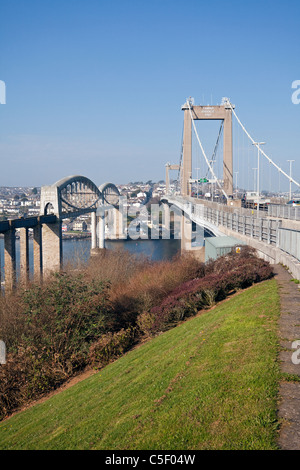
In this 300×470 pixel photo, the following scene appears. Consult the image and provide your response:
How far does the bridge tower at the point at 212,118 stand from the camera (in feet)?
169

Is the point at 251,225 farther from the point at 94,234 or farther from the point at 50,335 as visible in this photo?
the point at 94,234

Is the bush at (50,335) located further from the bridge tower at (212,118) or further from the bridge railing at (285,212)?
the bridge tower at (212,118)

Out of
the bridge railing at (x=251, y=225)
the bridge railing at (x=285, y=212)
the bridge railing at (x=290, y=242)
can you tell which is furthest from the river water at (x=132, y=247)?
the bridge railing at (x=290, y=242)

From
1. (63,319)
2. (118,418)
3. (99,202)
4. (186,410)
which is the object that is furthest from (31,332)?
(99,202)

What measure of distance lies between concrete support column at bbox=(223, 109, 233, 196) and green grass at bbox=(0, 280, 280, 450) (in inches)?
1670

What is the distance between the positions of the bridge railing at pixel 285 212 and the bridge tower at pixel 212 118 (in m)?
24.0

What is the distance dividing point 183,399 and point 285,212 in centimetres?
2101

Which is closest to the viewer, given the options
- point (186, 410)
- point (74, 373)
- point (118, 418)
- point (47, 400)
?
point (186, 410)

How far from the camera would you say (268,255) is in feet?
50.5

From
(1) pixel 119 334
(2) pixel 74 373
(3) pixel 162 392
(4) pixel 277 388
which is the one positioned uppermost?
(4) pixel 277 388

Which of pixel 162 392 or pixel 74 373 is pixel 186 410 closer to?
pixel 162 392

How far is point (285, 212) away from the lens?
2503 cm

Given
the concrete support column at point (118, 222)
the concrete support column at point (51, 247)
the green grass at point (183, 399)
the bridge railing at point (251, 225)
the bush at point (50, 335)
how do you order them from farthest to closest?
the concrete support column at point (118, 222) → the concrete support column at point (51, 247) → the bridge railing at point (251, 225) → the bush at point (50, 335) → the green grass at point (183, 399)

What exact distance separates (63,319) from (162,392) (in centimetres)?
624
